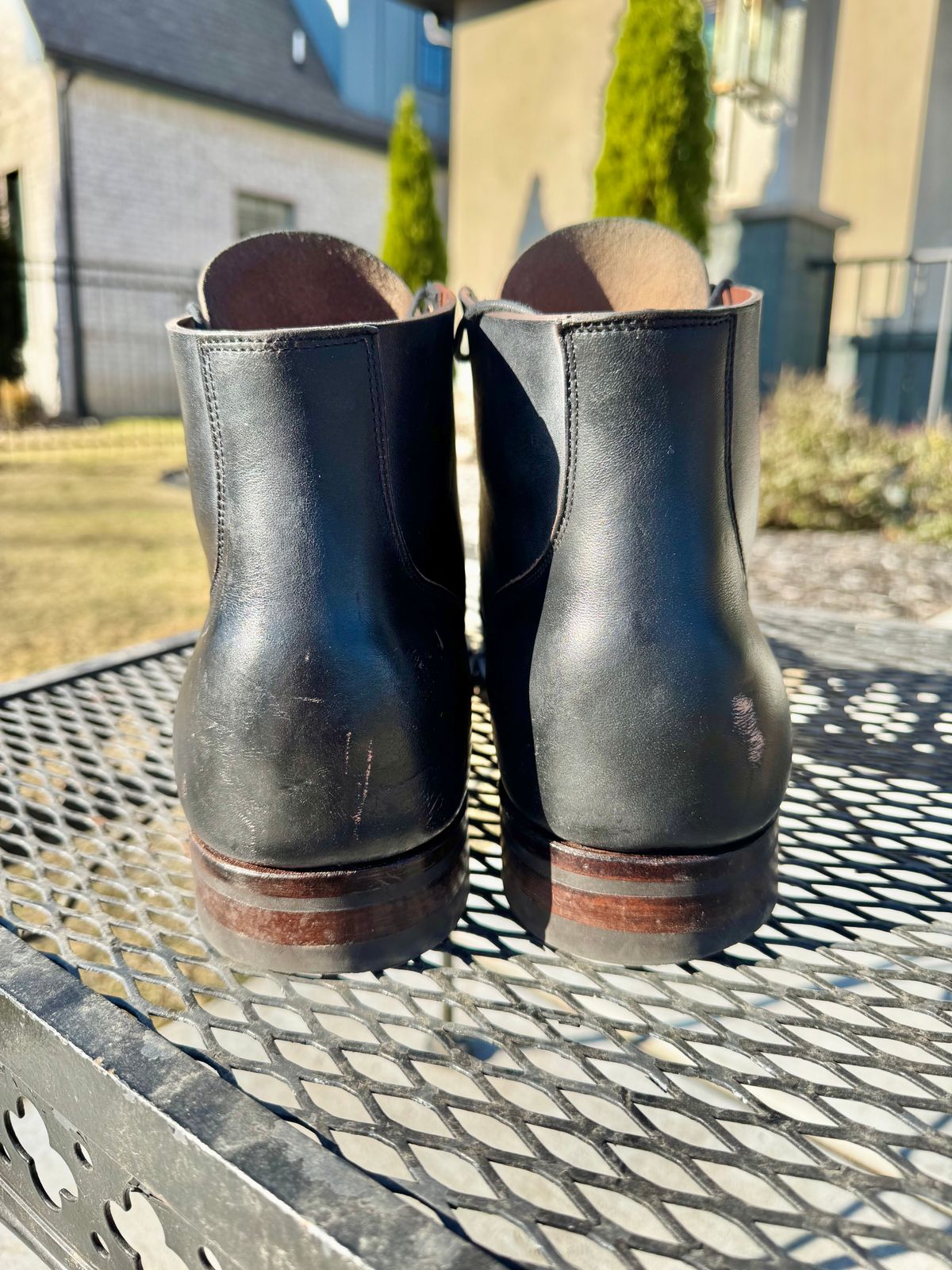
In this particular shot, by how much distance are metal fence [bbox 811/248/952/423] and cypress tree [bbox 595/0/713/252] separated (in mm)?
1176

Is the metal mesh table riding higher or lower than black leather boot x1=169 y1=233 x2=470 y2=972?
lower

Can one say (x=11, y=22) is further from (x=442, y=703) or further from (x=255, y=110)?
(x=442, y=703)

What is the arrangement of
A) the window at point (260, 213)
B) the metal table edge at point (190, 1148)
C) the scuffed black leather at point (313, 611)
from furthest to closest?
the window at point (260, 213) → the scuffed black leather at point (313, 611) → the metal table edge at point (190, 1148)

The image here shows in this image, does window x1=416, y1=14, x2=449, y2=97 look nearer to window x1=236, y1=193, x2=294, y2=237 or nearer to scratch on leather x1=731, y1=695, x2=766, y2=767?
window x1=236, y1=193, x2=294, y2=237

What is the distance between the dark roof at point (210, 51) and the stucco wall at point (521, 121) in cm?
447

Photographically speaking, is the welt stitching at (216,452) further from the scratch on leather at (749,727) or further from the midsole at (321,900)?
the scratch on leather at (749,727)

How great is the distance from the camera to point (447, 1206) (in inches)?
18.6

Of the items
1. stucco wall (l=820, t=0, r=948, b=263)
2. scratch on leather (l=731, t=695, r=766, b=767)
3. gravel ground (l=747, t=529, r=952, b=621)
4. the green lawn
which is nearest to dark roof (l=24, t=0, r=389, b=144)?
the green lawn

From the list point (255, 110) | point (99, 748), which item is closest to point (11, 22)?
point (255, 110)

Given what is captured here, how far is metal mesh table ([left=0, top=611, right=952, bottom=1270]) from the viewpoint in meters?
0.48

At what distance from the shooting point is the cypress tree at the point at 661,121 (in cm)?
610

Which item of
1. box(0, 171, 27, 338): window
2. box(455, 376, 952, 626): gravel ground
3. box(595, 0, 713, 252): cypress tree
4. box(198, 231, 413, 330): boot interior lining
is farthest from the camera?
box(0, 171, 27, 338): window

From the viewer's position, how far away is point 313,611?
2.19ft

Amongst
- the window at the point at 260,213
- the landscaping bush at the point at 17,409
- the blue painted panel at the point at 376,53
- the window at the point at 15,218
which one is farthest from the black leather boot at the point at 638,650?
the blue painted panel at the point at 376,53
